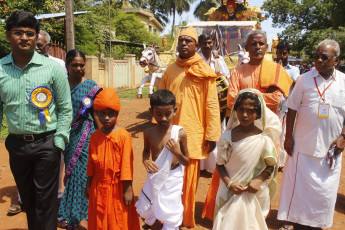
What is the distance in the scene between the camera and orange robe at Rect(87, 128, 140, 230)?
269cm

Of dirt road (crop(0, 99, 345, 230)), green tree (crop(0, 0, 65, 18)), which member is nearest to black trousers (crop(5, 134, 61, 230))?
dirt road (crop(0, 99, 345, 230))

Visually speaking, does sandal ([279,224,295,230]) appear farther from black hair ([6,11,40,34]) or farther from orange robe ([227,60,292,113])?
black hair ([6,11,40,34])

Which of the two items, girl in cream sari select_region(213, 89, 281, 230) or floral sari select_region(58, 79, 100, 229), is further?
floral sari select_region(58, 79, 100, 229)

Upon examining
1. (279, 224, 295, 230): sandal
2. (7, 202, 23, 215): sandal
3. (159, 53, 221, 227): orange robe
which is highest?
(159, 53, 221, 227): orange robe

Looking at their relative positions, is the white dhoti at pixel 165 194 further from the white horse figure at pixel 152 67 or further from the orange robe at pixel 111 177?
the white horse figure at pixel 152 67

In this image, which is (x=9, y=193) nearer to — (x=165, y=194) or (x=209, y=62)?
(x=165, y=194)

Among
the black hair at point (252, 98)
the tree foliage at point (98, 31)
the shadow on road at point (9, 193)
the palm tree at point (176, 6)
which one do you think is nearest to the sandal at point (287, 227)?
the black hair at point (252, 98)

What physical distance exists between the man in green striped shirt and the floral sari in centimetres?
65

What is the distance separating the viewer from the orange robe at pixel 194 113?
10.9ft

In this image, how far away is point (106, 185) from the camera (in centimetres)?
271

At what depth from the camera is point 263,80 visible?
332 centimetres

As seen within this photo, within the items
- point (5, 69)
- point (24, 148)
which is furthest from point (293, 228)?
point (5, 69)

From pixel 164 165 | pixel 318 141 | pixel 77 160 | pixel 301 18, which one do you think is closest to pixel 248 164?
pixel 164 165

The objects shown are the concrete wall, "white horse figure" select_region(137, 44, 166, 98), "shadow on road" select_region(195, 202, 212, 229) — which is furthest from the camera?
the concrete wall
